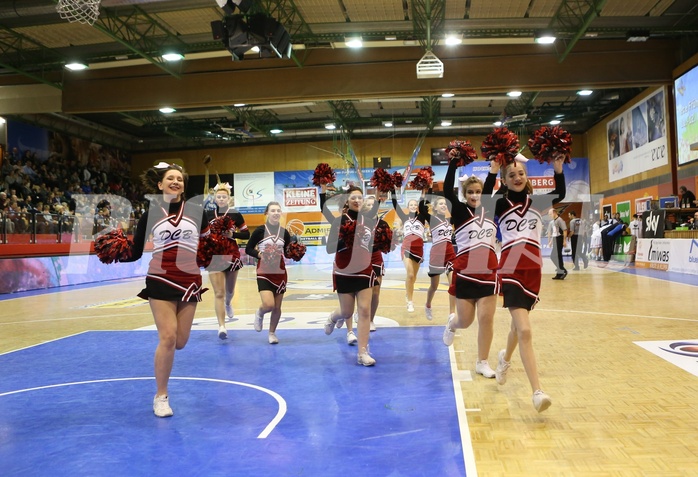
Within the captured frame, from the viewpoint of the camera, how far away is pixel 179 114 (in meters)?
27.9

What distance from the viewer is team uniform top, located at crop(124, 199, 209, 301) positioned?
402cm

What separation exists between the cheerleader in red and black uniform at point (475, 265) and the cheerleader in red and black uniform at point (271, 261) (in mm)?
2439

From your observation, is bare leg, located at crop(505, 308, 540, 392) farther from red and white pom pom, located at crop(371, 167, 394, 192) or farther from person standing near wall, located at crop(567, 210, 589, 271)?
person standing near wall, located at crop(567, 210, 589, 271)

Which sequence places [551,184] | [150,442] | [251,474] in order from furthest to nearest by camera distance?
[551,184] < [150,442] < [251,474]

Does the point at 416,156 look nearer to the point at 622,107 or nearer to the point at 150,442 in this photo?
the point at 622,107

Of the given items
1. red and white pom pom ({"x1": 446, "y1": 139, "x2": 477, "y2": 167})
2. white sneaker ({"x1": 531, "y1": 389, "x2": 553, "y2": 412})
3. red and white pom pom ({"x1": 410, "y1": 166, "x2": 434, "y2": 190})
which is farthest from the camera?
red and white pom pom ({"x1": 410, "y1": 166, "x2": 434, "y2": 190})

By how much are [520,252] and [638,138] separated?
2484cm

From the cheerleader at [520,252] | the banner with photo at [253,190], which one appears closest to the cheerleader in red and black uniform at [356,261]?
the cheerleader at [520,252]

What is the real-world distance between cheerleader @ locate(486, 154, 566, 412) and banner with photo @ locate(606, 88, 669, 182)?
69.9ft

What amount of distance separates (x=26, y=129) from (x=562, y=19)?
81.7ft

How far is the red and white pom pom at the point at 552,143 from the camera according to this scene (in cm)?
404

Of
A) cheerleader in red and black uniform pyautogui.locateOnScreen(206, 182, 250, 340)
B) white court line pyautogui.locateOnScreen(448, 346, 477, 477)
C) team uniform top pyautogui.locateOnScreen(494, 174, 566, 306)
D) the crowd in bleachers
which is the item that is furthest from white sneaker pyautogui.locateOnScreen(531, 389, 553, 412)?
the crowd in bleachers

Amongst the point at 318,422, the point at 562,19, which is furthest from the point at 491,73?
the point at 318,422

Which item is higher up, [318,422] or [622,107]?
[622,107]
